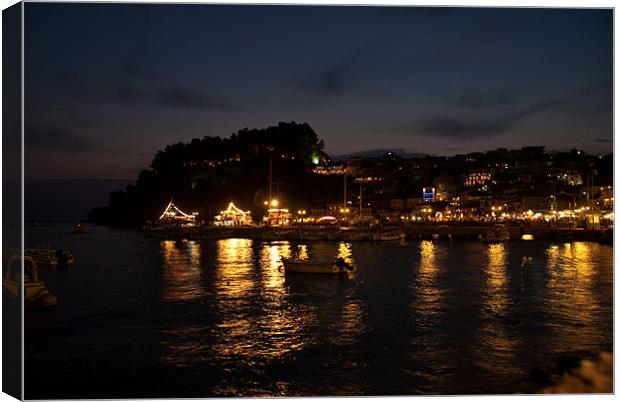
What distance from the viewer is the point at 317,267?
15.9 m

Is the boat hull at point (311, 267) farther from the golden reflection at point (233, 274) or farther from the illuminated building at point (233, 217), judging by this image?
the illuminated building at point (233, 217)

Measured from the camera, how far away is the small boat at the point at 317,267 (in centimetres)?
1569

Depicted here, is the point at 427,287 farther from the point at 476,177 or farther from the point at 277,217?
the point at 476,177

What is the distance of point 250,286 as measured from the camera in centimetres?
1390

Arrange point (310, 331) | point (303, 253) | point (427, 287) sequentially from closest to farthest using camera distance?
point (310, 331) → point (427, 287) → point (303, 253)

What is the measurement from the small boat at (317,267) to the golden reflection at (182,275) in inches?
109

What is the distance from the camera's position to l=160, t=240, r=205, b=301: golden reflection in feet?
41.6

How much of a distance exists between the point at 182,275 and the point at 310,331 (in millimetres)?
8524

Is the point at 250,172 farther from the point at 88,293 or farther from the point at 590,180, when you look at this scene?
the point at 88,293

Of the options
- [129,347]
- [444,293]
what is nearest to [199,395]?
[129,347]

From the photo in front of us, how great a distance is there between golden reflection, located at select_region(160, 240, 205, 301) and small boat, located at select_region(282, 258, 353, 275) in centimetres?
276

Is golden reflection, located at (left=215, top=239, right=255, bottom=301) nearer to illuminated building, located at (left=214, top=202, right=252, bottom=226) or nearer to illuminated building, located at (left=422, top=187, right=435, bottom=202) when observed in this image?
illuminated building, located at (left=214, top=202, right=252, bottom=226)

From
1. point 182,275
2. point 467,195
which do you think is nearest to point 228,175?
point 467,195

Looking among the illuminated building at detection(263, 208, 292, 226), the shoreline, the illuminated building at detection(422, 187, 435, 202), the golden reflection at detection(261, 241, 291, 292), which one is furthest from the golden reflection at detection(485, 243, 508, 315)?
the illuminated building at detection(422, 187, 435, 202)
